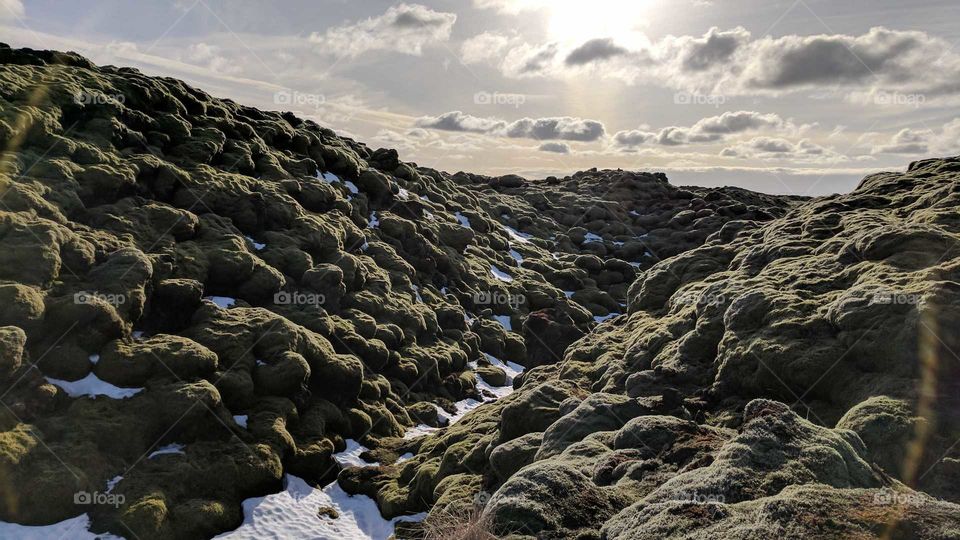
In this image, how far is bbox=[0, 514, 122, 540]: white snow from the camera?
2292 centimetres

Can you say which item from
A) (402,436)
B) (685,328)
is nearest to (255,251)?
(402,436)

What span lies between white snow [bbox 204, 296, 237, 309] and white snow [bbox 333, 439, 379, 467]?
1288 cm

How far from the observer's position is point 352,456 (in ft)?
120

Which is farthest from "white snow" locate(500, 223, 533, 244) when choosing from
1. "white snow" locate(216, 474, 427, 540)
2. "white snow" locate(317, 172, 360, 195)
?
"white snow" locate(216, 474, 427, 540)

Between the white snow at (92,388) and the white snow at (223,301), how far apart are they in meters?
9.62

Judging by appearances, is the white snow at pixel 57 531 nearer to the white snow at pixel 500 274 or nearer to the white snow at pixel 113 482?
the white snow at pixel 113 482

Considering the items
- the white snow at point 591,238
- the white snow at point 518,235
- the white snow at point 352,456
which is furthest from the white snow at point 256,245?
the white snow at point 591,238

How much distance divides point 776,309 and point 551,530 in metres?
17.9

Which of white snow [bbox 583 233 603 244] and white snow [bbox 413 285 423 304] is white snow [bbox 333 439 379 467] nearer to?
white snow [bbox 413 285 423 304]

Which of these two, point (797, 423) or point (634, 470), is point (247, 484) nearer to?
point (634, 470)

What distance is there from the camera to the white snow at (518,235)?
113 m

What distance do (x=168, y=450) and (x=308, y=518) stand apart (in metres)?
8.02

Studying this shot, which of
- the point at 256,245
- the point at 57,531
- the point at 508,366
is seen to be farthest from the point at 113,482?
the point at 508,366

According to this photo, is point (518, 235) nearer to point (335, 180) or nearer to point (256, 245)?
point (335, 180)
